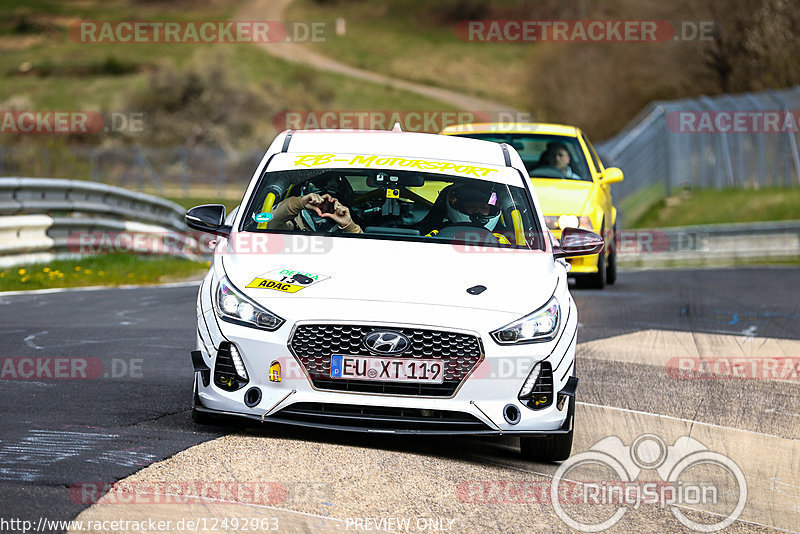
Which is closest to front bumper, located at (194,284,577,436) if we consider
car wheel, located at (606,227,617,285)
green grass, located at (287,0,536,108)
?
car wheel, located at (606,227,617,285)

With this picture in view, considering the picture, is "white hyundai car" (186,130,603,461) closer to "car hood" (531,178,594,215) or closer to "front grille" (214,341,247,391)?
"front grille" (214,341,247,391)

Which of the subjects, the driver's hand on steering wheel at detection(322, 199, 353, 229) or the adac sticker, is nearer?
the adac sticker

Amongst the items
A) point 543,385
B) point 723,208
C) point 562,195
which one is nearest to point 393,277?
point 543,385

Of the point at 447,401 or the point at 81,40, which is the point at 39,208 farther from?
the point at 81,40

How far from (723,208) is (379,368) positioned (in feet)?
87.8

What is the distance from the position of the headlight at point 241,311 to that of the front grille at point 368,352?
0.52 feet

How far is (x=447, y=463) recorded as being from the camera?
20.7 ft

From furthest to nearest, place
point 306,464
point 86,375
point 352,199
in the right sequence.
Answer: point 86,375 → point 352,199 → point 306,464

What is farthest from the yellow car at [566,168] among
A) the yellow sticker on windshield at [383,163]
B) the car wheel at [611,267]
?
the yellow sticker on windshield at [383,163]

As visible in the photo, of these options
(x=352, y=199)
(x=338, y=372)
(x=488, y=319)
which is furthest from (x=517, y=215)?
(x=338, y=372)

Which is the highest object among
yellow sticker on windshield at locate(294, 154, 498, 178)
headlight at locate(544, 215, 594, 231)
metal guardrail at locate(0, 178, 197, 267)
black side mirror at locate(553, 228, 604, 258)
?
yellow sticker on windshield at locate(294, 154, 498, 178)

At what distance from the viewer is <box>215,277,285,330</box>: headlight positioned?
6.28 metres

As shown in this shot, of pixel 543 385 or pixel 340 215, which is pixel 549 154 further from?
pixel 543 385

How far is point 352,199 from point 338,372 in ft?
5.54
